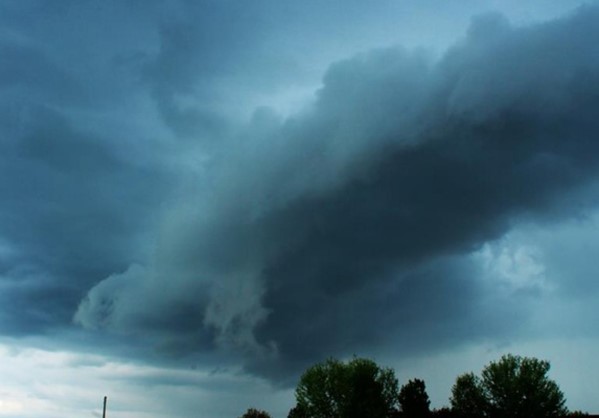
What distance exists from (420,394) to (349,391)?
10.9m

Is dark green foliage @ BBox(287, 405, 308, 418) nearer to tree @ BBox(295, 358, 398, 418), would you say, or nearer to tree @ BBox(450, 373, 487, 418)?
tree @ BBox(295, 358, 398, 418)

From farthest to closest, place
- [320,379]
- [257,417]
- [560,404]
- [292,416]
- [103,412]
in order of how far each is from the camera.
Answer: [257,417], [292,416], [320,379], [560,404], [103,412]

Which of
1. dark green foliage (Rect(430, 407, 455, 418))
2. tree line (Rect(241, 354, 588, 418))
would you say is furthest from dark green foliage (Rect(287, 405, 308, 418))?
dark green foliage (Rect(430, 407, 455, 418))

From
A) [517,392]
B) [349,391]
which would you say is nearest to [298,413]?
[349,391]

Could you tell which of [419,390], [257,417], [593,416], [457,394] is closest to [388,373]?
[419,390]

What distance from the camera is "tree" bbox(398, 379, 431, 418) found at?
93.4m

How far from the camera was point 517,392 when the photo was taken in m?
92.2

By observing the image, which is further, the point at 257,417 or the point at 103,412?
the point at 257,417

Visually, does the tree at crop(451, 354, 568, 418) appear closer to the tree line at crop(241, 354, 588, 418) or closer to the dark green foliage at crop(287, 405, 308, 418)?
the tree line at crop(241, 354, 588, 418)

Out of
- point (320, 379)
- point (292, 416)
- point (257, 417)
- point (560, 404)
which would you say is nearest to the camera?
point (560, 404)

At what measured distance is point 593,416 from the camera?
95.6 meters

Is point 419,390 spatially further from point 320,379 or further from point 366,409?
point 320,379

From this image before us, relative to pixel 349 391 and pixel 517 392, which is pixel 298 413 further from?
pixel 517 392

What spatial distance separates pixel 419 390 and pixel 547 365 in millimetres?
19808
